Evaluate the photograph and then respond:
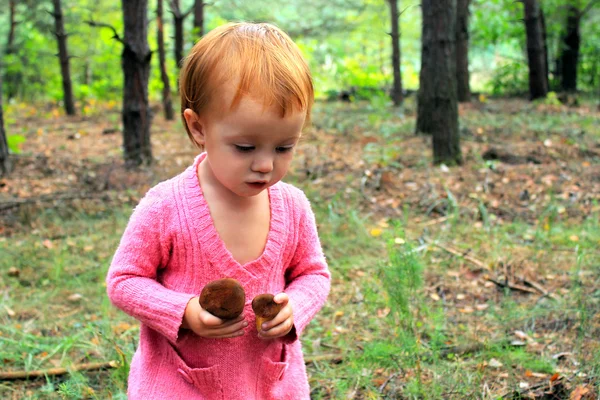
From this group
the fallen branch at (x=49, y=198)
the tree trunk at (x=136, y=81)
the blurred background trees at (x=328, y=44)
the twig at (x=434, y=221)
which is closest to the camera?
the twig at (x=434, y=221)

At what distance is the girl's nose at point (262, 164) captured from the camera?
5.10 ft

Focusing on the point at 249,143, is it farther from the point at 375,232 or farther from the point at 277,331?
the point at 375,232

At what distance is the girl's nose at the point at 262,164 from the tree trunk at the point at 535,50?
11.1 m

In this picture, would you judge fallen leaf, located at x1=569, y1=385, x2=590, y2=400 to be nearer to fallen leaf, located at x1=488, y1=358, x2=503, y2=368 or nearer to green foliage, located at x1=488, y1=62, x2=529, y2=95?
fallen leaf, located at x1=488, y1=358, x2=503, y2=368

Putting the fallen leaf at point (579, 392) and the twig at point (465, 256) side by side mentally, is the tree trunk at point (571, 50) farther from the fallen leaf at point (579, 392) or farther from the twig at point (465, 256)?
the fallen leaf at point (579, 392)

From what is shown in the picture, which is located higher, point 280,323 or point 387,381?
point 280,323

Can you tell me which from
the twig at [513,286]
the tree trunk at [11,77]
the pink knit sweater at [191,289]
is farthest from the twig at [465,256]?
the tree trunk at [11,77]

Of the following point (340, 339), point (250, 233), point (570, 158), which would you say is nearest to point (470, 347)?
point (340, 339)

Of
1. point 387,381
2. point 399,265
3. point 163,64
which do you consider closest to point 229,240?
point 399,265

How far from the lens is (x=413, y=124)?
31.5 feet

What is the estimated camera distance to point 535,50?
11664 millimetres

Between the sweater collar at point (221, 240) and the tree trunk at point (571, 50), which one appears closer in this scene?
the sweater collar at point (221, 240)

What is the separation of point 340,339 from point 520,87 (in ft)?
43.1

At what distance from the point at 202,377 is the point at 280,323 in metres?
0.30
